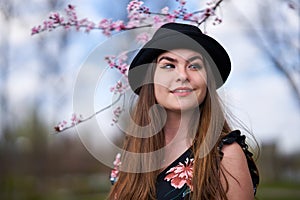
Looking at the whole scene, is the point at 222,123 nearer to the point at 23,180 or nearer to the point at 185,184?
the point at 185,184

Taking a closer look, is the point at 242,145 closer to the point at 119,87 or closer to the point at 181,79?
the point at 181,79

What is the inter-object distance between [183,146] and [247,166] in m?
0.26

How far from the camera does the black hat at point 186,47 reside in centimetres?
194

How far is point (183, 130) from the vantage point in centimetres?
201

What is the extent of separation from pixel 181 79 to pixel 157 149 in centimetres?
31

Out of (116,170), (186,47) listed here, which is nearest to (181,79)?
(186,47)

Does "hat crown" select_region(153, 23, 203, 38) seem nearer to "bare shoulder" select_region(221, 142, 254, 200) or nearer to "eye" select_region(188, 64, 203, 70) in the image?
"eye" select_region(188, 64, 203, 70)

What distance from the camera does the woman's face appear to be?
74.7 inches

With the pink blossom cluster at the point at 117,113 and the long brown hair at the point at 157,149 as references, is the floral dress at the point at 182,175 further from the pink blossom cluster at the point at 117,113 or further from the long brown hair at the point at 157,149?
the pink blossom cluster at the point at 117,113

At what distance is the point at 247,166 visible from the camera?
6.03 feet

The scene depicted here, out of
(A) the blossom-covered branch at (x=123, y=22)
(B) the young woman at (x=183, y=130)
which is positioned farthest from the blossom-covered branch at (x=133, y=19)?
(B) the young woman at (x=183, y=130)

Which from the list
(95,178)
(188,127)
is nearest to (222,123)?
(188,127)

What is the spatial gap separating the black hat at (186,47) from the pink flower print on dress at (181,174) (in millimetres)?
292

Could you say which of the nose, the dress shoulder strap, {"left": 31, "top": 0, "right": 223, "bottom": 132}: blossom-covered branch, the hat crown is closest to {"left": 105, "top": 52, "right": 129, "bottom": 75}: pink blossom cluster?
{"left": 31, "top": 0, "right": 223, "bottom": 132}: blossom-covered branch
